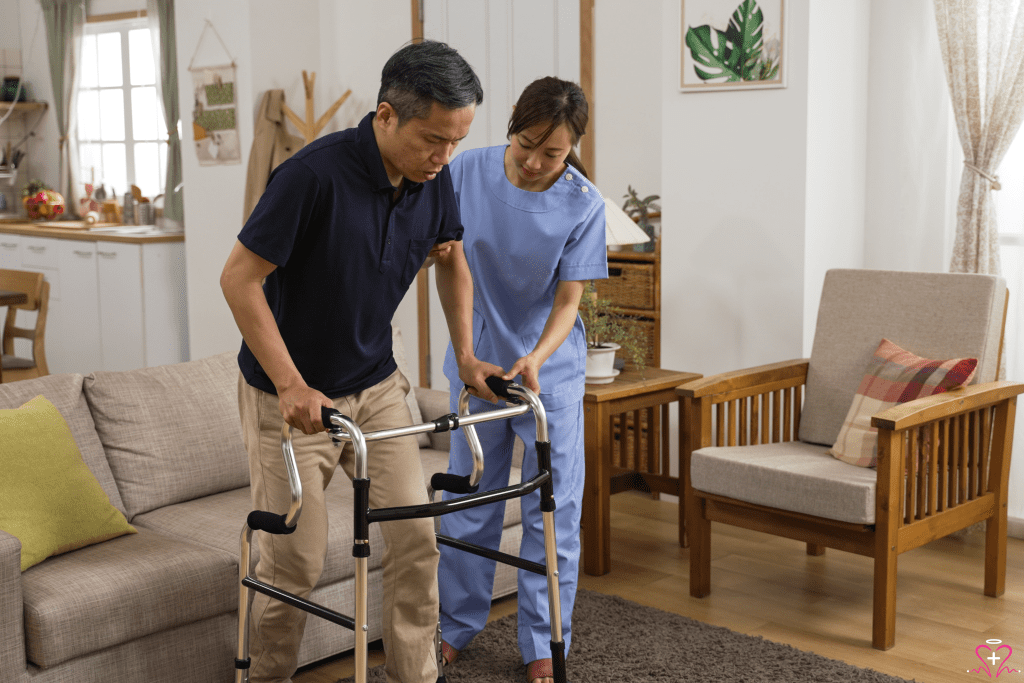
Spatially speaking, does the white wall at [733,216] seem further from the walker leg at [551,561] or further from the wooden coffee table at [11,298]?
the wooden coffee table at [11,298]

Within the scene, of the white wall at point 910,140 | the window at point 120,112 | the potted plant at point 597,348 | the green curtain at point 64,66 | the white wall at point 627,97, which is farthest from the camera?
the green curtain at point 64,66

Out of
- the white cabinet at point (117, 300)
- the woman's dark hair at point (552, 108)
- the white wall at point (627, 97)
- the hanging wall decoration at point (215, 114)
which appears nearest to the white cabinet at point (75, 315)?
the white cabinet at point (117, 300)

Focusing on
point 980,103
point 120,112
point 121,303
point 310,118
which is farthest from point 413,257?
point 120,112

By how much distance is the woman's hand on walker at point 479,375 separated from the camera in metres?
2.07

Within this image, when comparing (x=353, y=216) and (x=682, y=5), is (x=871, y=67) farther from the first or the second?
(x=353, y=216)

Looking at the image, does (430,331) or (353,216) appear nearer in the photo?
(353,216)

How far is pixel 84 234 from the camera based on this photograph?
6059mm

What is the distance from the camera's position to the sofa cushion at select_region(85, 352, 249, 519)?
8.73ft

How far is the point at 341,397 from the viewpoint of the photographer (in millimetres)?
1979

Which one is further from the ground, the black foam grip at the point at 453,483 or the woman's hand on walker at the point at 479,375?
the woman's hand on walker at the point at 479,375

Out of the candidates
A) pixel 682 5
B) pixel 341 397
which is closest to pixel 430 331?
pixel 682 5

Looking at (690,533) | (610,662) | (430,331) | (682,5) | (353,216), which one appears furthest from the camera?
(430,331)

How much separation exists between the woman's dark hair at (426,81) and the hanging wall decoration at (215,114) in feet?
13.0

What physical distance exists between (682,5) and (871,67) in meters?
0.71
